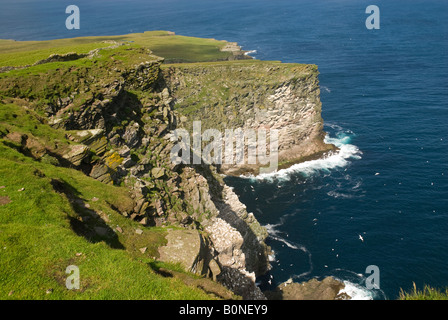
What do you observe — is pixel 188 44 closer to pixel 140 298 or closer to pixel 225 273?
pixel 225 273

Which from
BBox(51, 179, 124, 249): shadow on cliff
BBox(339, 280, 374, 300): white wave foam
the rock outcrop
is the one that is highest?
BBox(51, 179, 124, 249): shadow on cliff

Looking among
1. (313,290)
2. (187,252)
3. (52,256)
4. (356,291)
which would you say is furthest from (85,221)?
(356,291)

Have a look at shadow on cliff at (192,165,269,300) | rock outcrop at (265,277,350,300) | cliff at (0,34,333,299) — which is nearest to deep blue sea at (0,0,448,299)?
rock outcrop at (265,277,350,300)

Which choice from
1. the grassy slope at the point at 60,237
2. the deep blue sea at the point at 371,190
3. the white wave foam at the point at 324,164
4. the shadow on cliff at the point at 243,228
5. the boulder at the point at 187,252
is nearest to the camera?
the grassy slope at the point at 60,237

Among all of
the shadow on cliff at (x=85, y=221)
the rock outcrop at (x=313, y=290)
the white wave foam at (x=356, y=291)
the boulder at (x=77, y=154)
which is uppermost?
the boulder at (x=77, y=154)

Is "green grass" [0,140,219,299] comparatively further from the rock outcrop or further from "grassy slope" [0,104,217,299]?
the rock outcrop

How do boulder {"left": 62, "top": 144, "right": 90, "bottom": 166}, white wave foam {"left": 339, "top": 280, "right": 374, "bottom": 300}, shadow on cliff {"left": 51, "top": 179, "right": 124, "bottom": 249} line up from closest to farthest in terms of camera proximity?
shadow on cliff {"left": 51, "top": 179, "right": 124, "bottom": 249}
boulder {"left": 62, "top": 144, "right": 90, "bottom": 166}
white wave foam {"left": 339, "top": 280, "right": 374, "bottom": 300}

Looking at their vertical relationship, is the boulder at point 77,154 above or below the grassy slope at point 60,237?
above

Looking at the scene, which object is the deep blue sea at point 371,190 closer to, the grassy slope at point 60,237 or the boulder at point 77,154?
the grassy slope at point 60,237

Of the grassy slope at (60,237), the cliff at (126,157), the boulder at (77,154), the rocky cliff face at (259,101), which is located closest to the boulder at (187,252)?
the cliff at (126,157)

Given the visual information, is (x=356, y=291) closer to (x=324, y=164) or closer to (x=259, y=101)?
(x=324, y=164)
